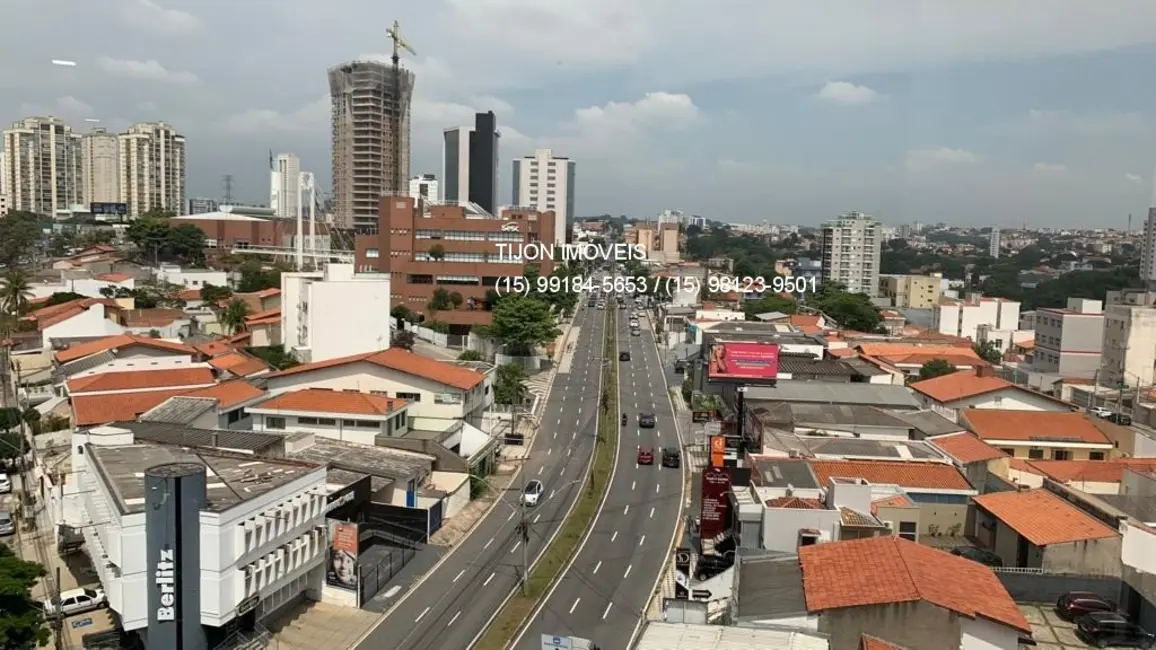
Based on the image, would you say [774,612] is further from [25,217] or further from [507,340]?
[25,217]

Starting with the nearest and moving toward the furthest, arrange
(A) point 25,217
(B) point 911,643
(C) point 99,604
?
(B) point 911,643 → (C) point 99,604 → (A) point 25,217

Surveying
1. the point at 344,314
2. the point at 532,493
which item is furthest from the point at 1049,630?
the point at 344,314

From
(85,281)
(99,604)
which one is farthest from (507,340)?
(99,604)

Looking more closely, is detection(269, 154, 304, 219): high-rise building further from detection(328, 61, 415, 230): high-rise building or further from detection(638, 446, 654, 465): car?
detection(638, 446, 654, 465): car

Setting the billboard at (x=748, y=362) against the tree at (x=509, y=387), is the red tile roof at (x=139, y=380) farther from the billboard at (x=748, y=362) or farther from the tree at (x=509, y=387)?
the billboard at (x=748, y=362)

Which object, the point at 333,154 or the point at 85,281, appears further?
the point at 333,154

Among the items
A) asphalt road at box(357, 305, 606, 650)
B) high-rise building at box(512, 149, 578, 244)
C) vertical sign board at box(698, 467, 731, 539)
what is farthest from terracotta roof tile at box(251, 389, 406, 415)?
high-rise building at box(512, 149, 578, 244)

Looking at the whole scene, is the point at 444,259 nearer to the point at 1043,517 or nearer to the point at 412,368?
the point at 412,368
